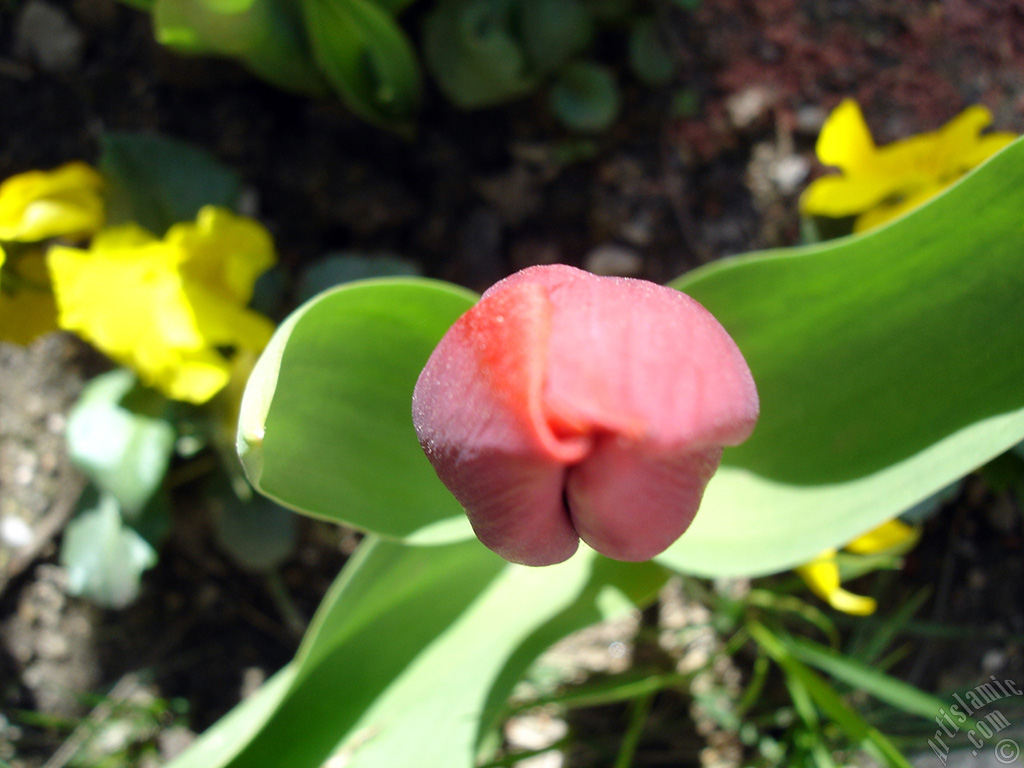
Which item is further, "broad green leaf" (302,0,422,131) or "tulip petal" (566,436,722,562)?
"broad green leaf" (302,0,422,131)

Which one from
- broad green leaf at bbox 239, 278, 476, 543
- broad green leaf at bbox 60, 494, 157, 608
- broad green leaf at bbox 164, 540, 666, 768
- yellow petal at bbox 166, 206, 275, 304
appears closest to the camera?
broad green leaf at bbox 239, 278, 476, 543

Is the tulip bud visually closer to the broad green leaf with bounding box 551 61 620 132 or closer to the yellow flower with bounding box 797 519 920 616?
the yellow flower with bounding box 797 519 920 616

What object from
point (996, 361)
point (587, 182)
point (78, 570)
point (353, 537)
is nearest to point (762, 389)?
point (996, 361)

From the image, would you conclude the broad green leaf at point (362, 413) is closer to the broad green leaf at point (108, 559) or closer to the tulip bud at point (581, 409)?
the tulip bud at point (581, 409)

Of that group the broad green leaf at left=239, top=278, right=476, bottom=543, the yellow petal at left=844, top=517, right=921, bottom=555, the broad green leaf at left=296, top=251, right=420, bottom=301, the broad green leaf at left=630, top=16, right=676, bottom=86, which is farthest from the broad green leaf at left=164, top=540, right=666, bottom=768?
the broad green leaf at left=630, top=16, right=676, bottom=86

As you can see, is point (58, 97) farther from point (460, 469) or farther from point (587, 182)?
point (460, 469)

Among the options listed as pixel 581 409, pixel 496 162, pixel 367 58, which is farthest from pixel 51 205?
pixel 581 409

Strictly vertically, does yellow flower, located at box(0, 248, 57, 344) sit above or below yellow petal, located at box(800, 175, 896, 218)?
below

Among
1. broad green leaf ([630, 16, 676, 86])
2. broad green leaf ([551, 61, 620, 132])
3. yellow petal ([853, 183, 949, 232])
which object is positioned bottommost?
yellow petal ([853, 183, 949, 232])
